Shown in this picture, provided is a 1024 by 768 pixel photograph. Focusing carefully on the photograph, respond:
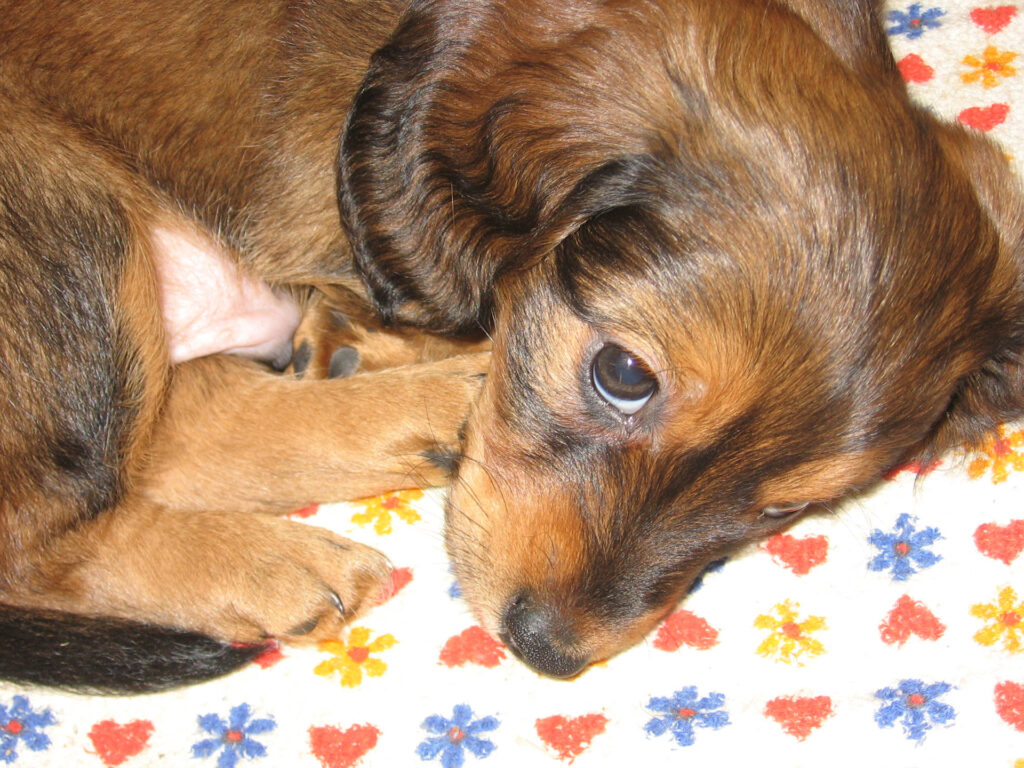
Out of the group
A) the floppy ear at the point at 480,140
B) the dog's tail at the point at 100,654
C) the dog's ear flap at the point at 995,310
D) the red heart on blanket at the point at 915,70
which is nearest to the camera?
the floppy ear at the point at 480,140

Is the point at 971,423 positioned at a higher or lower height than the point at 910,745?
higher

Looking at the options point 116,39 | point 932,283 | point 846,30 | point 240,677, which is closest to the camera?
point 932,283

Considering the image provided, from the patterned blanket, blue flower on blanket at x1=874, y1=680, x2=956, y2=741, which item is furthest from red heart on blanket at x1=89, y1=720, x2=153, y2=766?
blue flower on blanket at x1=874, y1=680, x2=956, y2=741

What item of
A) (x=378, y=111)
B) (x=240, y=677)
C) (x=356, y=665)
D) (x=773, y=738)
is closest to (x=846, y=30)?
(x=378, y=111)

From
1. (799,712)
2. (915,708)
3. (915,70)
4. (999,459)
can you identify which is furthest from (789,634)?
(915,70)

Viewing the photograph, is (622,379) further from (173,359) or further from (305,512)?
(173,359)

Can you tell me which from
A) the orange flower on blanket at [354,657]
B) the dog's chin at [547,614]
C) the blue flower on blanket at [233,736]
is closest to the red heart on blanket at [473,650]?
the orange flower on blanket at [354,657]

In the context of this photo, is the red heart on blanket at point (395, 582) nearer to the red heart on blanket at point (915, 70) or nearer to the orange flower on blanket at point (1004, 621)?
the orange flower on blanket at point (1004, 621)

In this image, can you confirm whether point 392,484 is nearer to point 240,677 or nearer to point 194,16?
point 240,677
